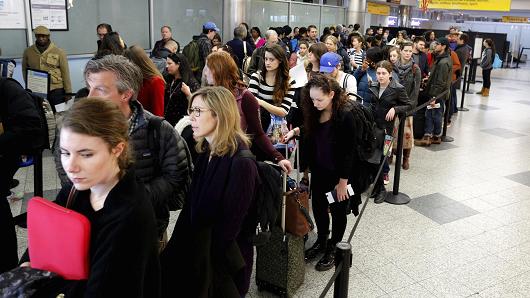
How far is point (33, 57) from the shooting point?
669 cm

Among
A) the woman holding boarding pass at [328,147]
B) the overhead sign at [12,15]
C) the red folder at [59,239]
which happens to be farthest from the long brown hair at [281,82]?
the overhead sign at [12,15]

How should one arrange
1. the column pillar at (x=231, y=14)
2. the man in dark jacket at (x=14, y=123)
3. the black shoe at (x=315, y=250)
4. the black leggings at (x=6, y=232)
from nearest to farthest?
the black leggings at (x=6, y=232), the man in dark jacket at (x=14, y=123), the black shoe at (x=315, y=250), the column pillar at (x=231, y=14)

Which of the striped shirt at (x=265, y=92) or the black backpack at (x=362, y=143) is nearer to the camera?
the black backpack at (x=362, y=143)

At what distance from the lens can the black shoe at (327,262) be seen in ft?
12.1

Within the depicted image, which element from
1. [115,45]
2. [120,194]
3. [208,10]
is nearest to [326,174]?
[120,194]

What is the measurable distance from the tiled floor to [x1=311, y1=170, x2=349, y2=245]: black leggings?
1.14 feet

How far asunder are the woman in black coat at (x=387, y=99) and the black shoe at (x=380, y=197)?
0.70 metres

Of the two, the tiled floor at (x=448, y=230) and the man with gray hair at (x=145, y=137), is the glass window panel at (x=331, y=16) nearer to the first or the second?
the tiled floor at (x=448, y=230)

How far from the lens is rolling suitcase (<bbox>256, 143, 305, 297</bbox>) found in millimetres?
3217

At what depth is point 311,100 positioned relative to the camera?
11.4 ft

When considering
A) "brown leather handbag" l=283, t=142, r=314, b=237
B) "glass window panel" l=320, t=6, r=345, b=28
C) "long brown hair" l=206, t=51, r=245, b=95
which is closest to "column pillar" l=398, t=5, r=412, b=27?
"glass window panel" l=320, t=6, r=345, b=28

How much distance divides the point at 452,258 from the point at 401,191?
66.4 inches

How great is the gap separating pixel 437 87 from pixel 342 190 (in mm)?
4500

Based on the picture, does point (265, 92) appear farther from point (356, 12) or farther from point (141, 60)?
Answer: point (356, 12)
